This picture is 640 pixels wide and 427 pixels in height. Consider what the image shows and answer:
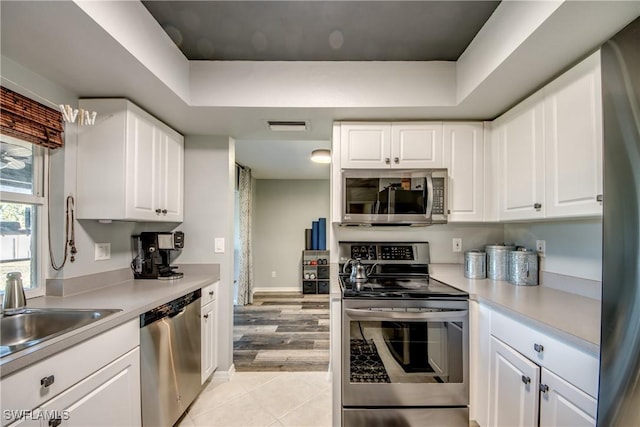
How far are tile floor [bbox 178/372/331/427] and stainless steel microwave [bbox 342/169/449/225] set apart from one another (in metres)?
1.36

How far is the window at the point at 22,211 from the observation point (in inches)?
60.4

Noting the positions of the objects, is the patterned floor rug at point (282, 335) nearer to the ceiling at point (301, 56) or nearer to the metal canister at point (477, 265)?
the metal canister at point (477, 265)

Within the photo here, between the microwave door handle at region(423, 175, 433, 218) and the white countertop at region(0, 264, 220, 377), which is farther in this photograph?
the microwave door handle at region(423, 175, 433, 218)

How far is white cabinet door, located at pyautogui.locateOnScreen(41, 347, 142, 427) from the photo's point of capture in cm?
113

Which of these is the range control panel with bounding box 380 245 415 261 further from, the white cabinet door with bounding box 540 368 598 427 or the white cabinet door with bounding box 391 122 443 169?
the white cabinet door with bounding box 540 368 598 427

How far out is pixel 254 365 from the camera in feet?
9.16

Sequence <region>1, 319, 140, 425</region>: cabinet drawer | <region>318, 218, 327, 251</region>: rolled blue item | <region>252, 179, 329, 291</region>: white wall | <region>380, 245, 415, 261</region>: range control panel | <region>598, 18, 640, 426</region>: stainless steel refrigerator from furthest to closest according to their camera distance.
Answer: <region>252, 179, 329, 291</region>: white wall, <region>318, 218, 327, 251</region>: rolled blue item, <region>380, 245, 415, 261</region>: range control panel, <region>1, 319, 140, 425</region>: cabinet drawer, <region>598, 18, 640, 426</region>: stainless steel refrigerator

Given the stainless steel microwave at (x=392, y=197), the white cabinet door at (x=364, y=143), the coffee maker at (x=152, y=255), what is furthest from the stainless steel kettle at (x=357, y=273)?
the coffee maker at (x=152, y=255)

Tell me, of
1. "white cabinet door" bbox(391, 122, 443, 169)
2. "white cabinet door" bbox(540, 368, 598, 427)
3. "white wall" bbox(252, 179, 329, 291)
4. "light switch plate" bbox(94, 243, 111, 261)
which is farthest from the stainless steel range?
"white wall" bbox(252, 179, 329, 291)

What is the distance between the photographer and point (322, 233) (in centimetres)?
601

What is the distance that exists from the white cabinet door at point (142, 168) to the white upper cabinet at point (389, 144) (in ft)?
4.38

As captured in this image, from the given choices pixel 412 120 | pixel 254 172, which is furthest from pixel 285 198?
pixel 412 120

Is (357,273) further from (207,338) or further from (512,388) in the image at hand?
(207,338)

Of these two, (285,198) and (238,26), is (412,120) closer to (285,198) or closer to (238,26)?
(238,26)
